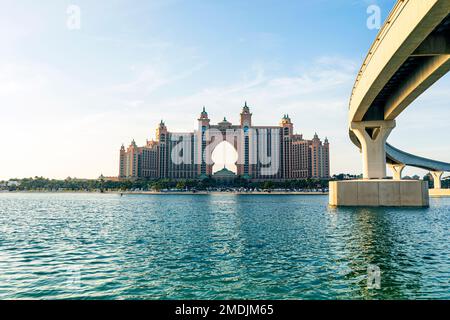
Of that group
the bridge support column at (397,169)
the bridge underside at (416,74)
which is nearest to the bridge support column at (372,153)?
the bridge underside at (416,74)

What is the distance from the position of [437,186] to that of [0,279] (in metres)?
150

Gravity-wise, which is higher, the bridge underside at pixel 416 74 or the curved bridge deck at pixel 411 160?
the bridge underside at pixel 416 74

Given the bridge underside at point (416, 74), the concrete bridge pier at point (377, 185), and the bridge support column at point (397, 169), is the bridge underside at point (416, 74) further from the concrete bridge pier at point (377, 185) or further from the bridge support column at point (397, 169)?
the bridge support column at point (397, 169)

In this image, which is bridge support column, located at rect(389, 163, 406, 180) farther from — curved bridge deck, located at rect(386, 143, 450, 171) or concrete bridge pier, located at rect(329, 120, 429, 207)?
concrete bridge pier, located at rect(329, 120, 429, 207)

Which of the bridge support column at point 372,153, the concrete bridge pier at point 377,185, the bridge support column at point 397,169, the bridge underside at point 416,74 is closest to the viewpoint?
the bridge underside at point 416,74

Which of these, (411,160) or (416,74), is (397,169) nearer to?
(411,160)

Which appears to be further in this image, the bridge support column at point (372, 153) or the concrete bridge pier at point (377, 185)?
the bridge support column at point (372, 153)

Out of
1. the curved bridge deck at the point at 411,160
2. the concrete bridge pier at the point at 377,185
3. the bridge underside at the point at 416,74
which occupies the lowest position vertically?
the concrete bridge pier at the point at 377,185

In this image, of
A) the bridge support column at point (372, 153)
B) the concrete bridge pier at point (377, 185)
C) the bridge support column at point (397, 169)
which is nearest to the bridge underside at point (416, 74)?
the concrete bridge pier at point (377, 185)

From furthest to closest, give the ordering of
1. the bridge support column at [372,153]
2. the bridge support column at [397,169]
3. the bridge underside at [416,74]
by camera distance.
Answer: the bridge support column at [397,169]
the bridge support column at [372,153]
the bridge underside at [416,74]
